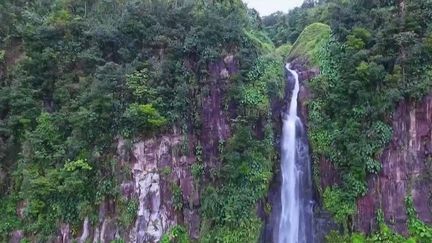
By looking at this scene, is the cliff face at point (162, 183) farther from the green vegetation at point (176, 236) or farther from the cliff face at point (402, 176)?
the cliff face at point (402, 176)

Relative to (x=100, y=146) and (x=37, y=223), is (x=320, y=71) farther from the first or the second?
(x=37, y=223)

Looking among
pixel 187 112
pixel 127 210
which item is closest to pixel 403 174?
pixel 187 112

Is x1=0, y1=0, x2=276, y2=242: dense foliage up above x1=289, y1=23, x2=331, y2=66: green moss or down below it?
below

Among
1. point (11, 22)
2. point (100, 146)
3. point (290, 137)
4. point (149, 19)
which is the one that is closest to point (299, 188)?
point (290, 137)

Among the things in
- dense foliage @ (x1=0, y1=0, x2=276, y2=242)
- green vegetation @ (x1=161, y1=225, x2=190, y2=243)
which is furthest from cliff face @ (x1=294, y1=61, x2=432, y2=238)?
green vegetation @ (x1=161, y1=225, x2=190, y2=243)

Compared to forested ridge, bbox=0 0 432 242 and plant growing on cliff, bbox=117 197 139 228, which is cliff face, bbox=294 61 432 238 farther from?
plant growing on cliff, bbox=117 197 139 228

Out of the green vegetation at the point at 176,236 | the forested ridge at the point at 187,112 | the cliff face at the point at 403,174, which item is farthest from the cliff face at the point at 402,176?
the green vegetation at the point at 176,236
